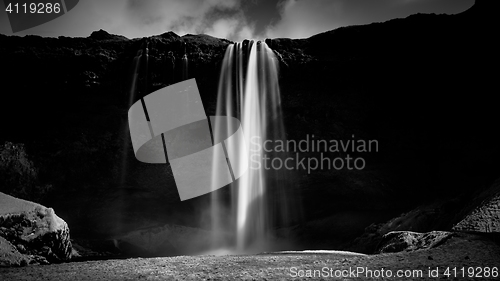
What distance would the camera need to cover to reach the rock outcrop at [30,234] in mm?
5965

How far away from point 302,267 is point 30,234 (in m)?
5.09

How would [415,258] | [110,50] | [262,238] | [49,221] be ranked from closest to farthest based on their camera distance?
[415,258], [49,221], [110,50], [262,238]

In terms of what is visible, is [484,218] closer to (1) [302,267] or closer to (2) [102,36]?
(1) [302,267]

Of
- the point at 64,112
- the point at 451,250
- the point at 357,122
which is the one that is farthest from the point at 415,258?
the point at 64,112

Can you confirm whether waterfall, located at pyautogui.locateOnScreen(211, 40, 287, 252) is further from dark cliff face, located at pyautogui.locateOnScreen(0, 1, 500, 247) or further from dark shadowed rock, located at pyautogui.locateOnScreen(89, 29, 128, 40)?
dark shadowed rock, located at pyautogui.locateOnScreen(89, 29, 128, 40)

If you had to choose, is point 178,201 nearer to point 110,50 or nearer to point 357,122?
point 110,50

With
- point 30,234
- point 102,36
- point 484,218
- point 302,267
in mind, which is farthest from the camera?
point 102,36

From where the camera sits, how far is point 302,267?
179 inches

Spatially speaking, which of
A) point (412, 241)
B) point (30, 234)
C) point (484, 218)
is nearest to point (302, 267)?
point (412, 241)

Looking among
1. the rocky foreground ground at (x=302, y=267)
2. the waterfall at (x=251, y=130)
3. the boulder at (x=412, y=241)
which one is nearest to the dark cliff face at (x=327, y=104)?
the waterfall at (x=251, y=130)

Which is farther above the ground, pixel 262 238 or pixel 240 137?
pixel 240 137

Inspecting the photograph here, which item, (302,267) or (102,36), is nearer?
(302,267)

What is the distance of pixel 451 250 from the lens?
194 inches

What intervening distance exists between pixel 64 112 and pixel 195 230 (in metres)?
6.20
